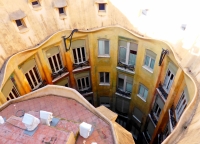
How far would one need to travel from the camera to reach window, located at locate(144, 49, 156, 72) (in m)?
20.0

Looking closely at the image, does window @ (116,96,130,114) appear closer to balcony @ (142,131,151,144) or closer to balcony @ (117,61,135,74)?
balcony @ (142,131,151,144)

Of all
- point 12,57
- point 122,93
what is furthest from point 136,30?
point 12,57

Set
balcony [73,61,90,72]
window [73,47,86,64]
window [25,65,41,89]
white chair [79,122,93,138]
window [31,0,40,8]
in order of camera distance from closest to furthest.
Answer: white chair [79,122,93,138], window [31,0,40,8], window [25,65,41,89], window [73,47,86,64], balcony [73,61,90,72]

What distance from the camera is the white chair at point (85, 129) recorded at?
12553mm

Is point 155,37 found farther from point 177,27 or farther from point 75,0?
point 75,0

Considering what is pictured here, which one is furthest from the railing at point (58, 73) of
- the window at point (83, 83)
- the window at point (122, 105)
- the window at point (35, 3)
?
the window at point (122, 105)

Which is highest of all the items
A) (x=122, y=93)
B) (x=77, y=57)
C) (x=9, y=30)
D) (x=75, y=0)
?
(x=75, y=0)

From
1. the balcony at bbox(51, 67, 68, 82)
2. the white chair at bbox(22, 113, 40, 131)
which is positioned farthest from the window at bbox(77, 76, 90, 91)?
the white chair at bbox(22, 113, 40, 131)

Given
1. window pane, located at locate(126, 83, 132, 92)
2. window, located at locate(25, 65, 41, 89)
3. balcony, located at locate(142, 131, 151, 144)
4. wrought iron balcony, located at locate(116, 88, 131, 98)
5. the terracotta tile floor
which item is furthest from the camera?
balcony, located at locate(142, 131, 151, 144)

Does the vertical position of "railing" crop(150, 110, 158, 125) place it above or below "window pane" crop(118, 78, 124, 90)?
below

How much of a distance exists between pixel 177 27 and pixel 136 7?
4585 mm

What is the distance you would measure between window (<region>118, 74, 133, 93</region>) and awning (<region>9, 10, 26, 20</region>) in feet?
41.7

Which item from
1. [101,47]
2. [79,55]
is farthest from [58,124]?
[101,47]

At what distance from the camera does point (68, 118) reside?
1505cm
